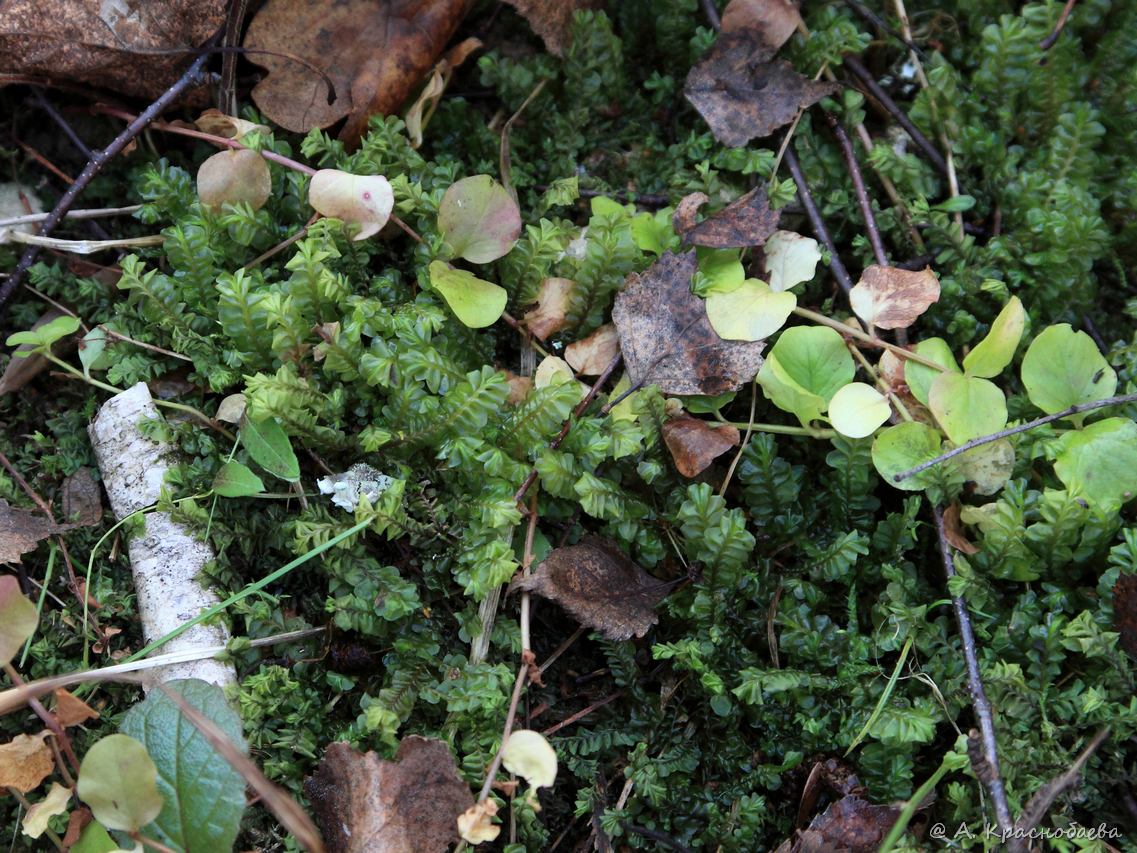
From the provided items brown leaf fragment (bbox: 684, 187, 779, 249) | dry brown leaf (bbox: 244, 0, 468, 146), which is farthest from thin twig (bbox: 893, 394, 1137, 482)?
dry brown leaf (bbox: 244, 0, 468, 146)

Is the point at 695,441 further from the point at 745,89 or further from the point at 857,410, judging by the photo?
the point at 745,89

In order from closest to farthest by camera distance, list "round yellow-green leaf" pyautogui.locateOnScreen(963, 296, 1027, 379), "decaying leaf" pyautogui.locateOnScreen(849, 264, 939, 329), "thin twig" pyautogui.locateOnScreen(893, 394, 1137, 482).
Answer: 1. "thin twig" pyautogui.locateOnScreen(893, 394, 1137, 482)
2. "round yellow-green leaf" pyautogui.locateOnScreen(963, 296, 1027, 379)
3. "decaying leaf" pyautogui.locateOnScreen(849, 264, 939, 329)

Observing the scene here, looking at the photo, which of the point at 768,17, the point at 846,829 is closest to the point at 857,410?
the point at 846,829

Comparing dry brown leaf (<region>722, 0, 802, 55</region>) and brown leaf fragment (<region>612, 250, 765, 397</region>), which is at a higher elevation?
dry brown leaf (<region>722, 0, 802, 55</region>)

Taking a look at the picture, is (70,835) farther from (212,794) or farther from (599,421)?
(599,421)

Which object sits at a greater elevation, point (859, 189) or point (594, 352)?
point (859, 189)

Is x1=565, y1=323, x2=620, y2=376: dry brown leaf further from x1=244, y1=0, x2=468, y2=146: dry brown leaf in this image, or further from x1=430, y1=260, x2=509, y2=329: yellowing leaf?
x1=244, y1=0, x2=468, y2=146: dry brown leaf

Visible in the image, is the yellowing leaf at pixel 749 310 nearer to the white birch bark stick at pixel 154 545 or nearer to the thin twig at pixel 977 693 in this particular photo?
the thin twig at pixel 977 693
